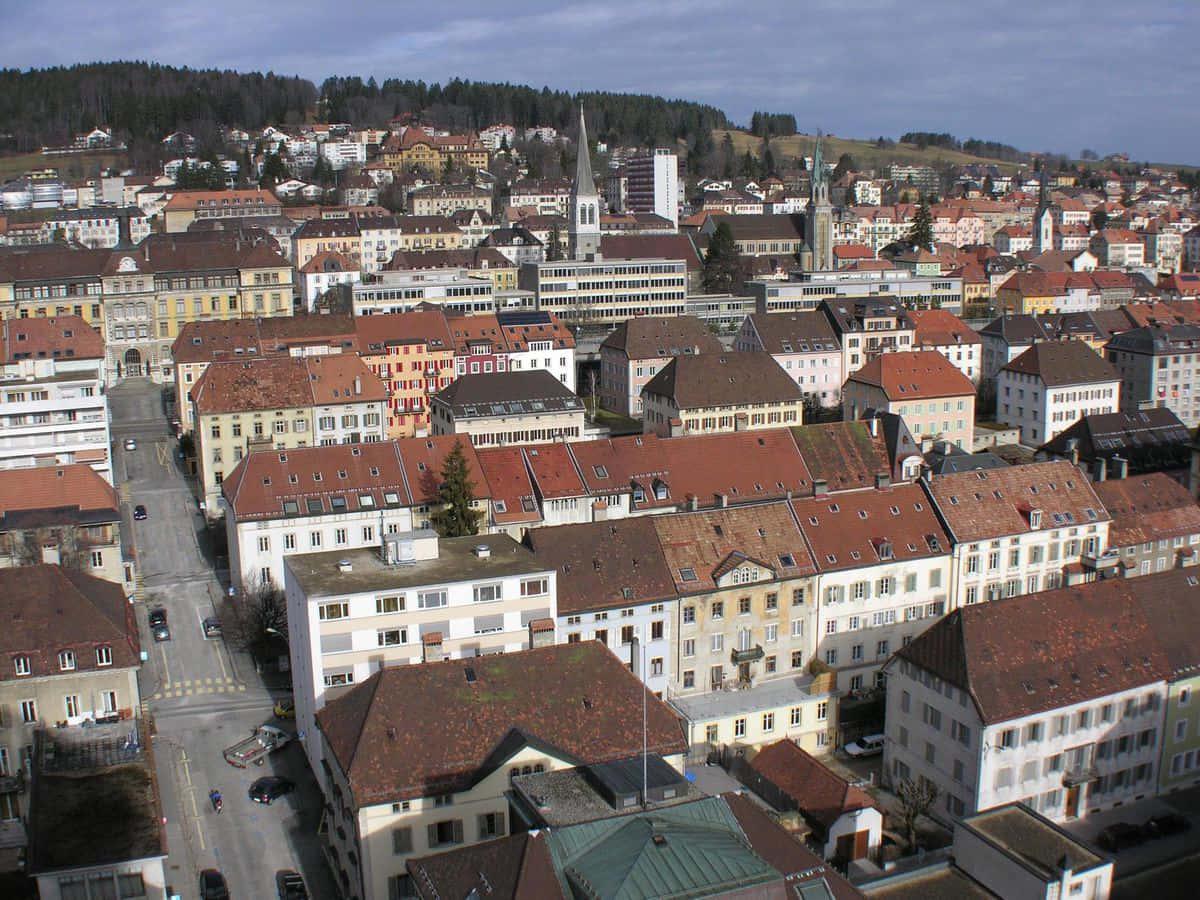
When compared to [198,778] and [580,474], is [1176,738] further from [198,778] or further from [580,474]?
[198,778]

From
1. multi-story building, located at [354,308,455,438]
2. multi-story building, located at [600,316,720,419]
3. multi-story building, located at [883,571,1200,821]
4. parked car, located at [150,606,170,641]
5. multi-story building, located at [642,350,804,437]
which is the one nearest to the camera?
multi-story building, located at [883,571,1200,821]

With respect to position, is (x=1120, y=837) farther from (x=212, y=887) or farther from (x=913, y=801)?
(x=212, y=887)

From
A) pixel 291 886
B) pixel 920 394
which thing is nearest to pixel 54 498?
pixel 291 886

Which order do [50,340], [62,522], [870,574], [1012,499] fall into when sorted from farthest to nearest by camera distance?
[50,340] → [1012,499] → [62,522] → [870,574]

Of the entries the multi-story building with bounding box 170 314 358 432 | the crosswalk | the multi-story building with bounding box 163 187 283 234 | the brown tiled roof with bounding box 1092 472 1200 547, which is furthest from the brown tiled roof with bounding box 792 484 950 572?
the multi-story building with bounding box 163 187 283 234

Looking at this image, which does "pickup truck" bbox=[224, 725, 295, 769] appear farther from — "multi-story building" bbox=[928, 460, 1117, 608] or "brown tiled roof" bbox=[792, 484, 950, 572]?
"multi-story building" bbox=[928, 460, 1117, 608]

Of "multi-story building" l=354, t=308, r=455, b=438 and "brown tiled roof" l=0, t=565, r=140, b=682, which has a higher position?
"multi-story building" l=354, t=308, r=455, b=438

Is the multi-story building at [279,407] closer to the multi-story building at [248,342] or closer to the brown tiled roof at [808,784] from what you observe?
the multi-story building at [248,342]
